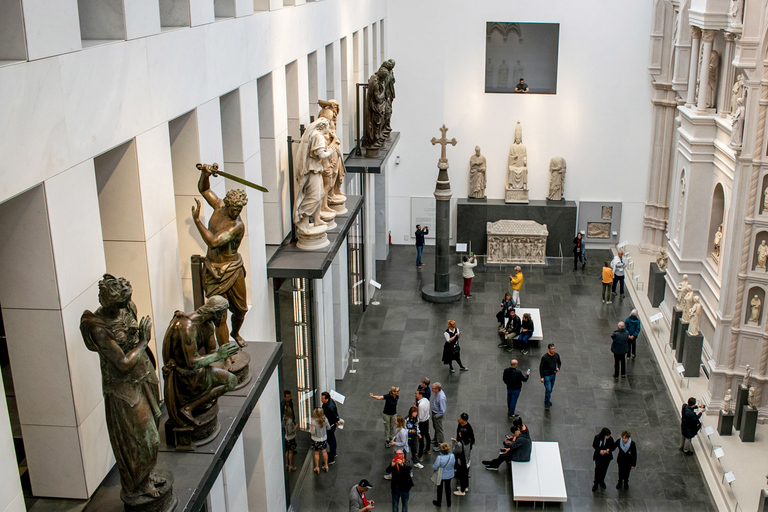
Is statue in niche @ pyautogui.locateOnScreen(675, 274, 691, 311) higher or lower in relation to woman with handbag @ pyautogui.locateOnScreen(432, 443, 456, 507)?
higher

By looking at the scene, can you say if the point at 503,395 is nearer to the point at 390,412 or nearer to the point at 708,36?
the point at 390,412

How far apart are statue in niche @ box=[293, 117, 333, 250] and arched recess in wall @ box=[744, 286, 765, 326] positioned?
8.53m

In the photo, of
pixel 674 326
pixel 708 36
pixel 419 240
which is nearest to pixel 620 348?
pixel 674 326

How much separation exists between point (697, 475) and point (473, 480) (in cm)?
388

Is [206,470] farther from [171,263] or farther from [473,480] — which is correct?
[473,480]

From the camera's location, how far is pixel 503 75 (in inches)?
1013

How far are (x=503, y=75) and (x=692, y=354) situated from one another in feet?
39.8

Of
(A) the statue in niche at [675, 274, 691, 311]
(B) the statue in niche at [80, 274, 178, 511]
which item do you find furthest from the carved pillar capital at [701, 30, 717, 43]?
(B) the statue in niche at [80, 274, 178, 511]

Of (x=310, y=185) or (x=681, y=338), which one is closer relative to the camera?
(x=310, y=185)

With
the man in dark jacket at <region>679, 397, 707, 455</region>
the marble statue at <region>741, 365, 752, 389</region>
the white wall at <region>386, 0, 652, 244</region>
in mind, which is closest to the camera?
the man in dark jacket at <region>679, 397, 707, 455</region>

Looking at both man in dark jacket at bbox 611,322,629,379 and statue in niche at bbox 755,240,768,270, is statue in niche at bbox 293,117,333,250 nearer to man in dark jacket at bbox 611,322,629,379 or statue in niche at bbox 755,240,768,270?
man in dark jacket at bbox 611,322,629,379

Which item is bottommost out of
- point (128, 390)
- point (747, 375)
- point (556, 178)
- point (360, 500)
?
point (360, 500)

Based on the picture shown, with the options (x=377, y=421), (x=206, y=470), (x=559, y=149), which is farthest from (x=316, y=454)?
(x=559, y=149)

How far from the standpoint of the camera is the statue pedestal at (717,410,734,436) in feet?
48.1
